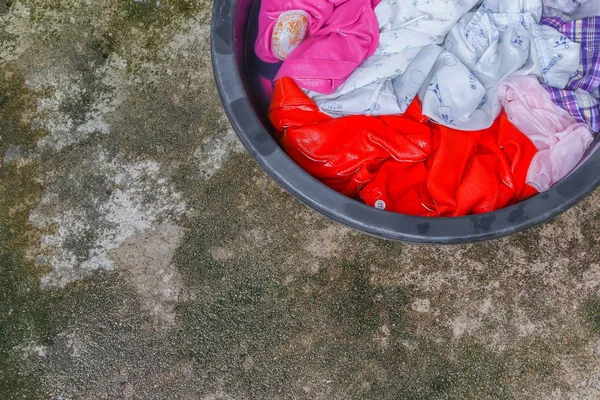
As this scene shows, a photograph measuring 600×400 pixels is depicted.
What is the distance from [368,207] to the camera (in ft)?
4.38

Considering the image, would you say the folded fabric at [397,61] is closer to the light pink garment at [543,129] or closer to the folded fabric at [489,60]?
the folded fabric at [489,60]

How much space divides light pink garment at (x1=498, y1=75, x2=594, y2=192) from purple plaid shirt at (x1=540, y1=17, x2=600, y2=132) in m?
0.02

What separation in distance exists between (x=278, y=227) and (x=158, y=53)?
0.70 m

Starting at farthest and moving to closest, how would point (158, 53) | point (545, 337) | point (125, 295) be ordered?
point (158, 53)
point (125, 295)
point (545, 337)

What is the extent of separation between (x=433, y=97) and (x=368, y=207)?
0.45m

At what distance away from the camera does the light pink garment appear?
149cm

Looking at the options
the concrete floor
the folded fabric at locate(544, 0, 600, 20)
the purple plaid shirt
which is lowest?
the concrete floor

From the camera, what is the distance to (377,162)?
160cm

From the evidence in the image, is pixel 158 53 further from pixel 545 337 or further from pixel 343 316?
pixel 545 337

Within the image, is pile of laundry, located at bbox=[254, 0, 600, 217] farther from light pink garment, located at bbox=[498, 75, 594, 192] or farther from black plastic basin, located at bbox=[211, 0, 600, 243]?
black plastic basin, located at bbox=[211, 0, 600, 243]

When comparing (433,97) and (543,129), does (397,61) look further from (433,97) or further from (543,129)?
(543,129)

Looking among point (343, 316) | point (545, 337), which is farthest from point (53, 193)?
point (545, 337)

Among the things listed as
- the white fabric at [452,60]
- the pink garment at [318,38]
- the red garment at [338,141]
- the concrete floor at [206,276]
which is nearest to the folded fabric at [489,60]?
the white fabric at [452,60]

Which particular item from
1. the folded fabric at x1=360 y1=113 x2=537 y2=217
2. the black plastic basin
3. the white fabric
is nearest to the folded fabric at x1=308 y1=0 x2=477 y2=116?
the white fabric
